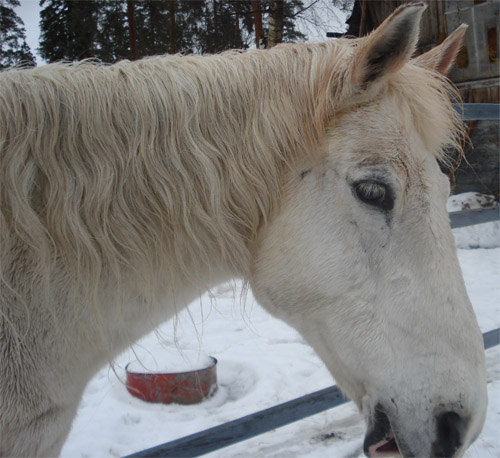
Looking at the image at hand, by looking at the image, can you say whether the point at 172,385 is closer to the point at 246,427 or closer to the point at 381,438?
the point at 246,427

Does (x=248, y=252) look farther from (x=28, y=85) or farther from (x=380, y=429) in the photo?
(x=28, y=85)

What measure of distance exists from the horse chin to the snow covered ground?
93cm

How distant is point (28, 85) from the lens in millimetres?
1285

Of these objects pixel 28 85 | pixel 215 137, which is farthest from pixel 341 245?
pixel 28 85

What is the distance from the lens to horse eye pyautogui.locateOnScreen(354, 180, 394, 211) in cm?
135

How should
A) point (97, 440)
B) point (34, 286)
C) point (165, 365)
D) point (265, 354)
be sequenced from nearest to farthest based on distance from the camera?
point (34, 286)
point (97, 440)
point (165, 365)
point (265, 354)

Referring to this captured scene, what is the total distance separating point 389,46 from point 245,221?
0.73 m

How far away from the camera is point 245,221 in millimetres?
1465

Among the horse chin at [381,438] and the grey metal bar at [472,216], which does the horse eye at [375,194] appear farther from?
the grey metal bar at [472,216]

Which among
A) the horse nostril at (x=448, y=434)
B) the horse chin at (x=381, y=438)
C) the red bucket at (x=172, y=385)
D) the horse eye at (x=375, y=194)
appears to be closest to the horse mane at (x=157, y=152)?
the horse eye at (x=375, y=194)

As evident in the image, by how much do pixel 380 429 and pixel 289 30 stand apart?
9.44 meters

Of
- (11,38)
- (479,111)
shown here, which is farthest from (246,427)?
(11,38)

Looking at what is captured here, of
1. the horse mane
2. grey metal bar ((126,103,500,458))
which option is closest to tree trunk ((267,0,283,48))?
grey metal bar ((126,103,500,458))

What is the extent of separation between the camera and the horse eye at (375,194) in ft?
4.42
